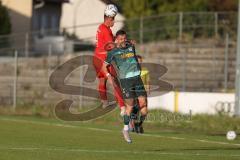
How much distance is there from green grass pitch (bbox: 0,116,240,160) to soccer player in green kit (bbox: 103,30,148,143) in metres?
0.93

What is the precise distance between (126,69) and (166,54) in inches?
786

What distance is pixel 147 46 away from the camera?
4012cm

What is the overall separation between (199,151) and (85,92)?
1647 centimetres

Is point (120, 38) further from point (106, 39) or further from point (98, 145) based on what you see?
point (98, 145)

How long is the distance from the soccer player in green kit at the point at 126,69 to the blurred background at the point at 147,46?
32.0ft

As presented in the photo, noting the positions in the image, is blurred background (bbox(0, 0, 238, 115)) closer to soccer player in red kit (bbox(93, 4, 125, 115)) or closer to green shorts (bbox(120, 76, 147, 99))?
soccer player in red kit (bbox(93, 4, 125, 115))

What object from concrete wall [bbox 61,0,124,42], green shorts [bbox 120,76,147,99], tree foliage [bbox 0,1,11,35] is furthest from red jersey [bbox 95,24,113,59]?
concrete wall [bbox 61,0,124,42]

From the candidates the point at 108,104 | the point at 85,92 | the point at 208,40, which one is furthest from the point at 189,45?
the point at 108,104

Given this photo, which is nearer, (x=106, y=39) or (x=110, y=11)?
(x=110, y=11)

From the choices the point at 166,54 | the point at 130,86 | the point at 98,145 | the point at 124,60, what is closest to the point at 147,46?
the point at 166,54

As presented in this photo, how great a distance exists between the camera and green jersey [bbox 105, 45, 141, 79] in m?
17.9

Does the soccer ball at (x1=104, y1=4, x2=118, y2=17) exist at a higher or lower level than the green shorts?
higher

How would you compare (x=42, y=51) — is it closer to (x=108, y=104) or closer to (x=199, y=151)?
(x=108, y=104)

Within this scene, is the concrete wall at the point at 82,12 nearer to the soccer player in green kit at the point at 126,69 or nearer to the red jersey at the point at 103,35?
the red jersey at the point at 103,35
